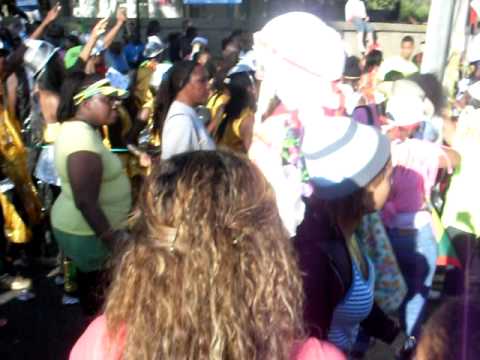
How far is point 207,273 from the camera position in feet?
3.92

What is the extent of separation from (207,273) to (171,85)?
2.58 meters

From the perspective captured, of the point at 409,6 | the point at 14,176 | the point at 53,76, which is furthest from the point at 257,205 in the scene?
the point at 409,6

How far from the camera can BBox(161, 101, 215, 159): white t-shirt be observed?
3221mm

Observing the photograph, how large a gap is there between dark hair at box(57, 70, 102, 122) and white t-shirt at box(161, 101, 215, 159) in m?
0.48

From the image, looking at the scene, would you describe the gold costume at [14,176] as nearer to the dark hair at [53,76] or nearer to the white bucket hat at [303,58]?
the dark hair at [53,76]

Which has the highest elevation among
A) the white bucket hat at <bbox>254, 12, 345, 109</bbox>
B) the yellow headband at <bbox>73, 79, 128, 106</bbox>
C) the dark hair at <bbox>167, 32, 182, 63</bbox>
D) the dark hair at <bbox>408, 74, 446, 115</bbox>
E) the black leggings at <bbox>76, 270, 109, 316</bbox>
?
the white bucket hat at <bbox>254, 12, 345, 109</bbox>

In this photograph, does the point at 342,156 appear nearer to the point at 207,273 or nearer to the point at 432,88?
the point at 207,273

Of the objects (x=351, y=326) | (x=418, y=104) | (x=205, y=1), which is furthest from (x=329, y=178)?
(x=205, y=1)

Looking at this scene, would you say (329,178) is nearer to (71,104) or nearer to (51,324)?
(71,104)

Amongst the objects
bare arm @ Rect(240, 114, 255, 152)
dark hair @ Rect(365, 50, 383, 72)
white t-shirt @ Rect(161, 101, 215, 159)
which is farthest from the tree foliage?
white t-shirt @ Rect(161, 101, 215, 159)

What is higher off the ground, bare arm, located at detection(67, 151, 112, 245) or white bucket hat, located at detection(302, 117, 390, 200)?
white bucket hat, located at detection(302, 117, 390, 200)

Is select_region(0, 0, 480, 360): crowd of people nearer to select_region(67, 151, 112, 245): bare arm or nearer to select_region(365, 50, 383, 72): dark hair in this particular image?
select_region(67, 151, 112, 245): bare arm

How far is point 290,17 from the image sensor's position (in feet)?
8.03

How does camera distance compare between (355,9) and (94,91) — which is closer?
(94,91)
